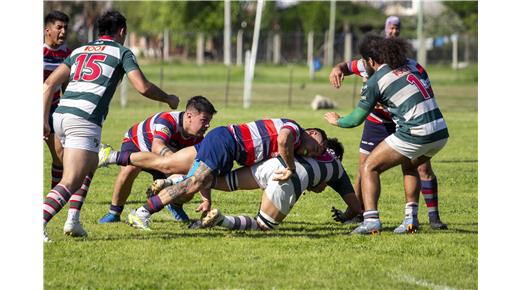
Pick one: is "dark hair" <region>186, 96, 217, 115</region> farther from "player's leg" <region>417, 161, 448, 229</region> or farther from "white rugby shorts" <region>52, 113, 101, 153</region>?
"player's leg" <region>417, 161, 448, 229</region>

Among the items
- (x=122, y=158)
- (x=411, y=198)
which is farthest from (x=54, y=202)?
(x=411, y=198)

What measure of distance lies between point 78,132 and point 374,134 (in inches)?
126

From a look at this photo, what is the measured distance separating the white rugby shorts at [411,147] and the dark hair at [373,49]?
716 mm

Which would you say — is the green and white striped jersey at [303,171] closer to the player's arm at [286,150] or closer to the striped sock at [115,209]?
the player's arm at [286,150]

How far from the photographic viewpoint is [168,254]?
322 inches

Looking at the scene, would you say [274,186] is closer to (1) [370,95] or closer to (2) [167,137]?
(1) [370,95]

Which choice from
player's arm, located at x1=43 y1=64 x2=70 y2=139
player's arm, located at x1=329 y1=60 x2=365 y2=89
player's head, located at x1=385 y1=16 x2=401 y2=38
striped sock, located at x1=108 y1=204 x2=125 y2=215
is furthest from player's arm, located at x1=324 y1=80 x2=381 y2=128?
striped sock, located at x1=108 y1=204 x2=125 y2=215

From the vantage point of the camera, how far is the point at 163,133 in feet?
32.0

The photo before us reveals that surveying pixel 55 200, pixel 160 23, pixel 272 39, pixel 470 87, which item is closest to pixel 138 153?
pixel 55 200

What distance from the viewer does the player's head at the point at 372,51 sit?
361 inches

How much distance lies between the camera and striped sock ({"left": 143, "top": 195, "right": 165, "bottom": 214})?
8.97m

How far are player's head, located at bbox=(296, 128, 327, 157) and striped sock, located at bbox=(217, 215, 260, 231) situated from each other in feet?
2.48
